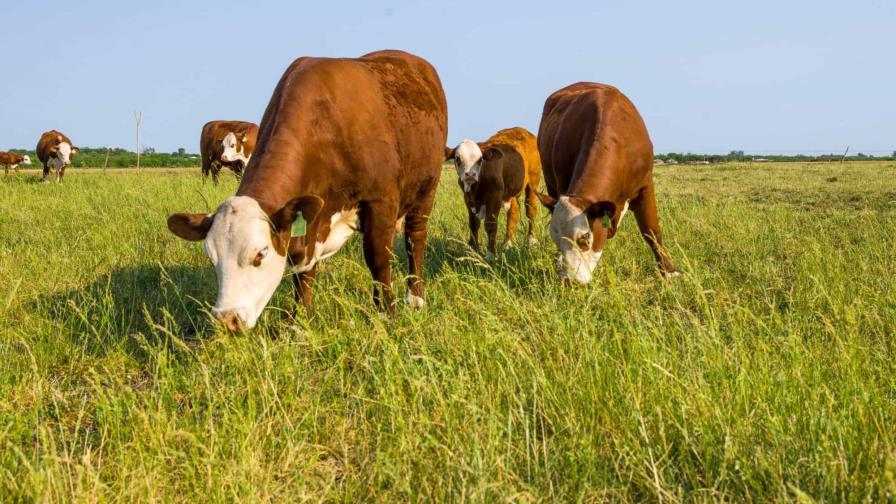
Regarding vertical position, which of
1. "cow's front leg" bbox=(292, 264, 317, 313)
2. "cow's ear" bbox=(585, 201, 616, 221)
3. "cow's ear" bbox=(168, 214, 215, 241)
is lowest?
"cow's front leg" bbox=(292, 264, 317, 313)

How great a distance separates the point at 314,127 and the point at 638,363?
2.43 meters

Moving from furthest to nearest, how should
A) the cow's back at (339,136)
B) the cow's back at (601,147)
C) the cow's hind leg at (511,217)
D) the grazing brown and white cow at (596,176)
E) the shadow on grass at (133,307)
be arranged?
1. the cow's hind leg at (511,217)
2. the cow's back at (601,147)
3. the grazing brown and white cow at (596,176)
4. the shadow on grass at (133,307)
5. the cow's back at (339,136)

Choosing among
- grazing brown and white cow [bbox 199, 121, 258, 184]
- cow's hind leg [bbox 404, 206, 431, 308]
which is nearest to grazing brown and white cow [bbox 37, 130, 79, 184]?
grazing brown and white cow [bbox 199, 121, 258, 184]

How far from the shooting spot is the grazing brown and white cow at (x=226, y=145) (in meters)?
17.5

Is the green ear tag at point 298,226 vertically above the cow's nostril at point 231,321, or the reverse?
the green ear tag at point 298,226

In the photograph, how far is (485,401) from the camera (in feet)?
9.05

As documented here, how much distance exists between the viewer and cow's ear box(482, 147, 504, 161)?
28.7ft

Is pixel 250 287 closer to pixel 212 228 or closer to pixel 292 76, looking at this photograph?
pixel 212 228

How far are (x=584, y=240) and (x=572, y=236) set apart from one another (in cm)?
10

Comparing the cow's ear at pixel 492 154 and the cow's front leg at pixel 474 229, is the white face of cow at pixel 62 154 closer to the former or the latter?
the cow's front leg at pixel 474 229

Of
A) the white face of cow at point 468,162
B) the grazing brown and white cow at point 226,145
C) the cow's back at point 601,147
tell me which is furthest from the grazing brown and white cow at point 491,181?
the grazing brown and white cow at point 226,145

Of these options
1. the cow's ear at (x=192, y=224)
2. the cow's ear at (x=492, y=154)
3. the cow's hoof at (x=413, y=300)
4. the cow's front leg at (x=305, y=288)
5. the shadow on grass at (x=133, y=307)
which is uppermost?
the cow's ear at (x=492, y=154)

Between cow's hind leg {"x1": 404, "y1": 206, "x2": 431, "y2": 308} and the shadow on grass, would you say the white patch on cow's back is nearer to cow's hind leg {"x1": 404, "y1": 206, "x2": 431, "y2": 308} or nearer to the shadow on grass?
the shadow on grass

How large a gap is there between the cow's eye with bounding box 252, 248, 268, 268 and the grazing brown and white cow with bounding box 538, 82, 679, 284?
7.50 feet
